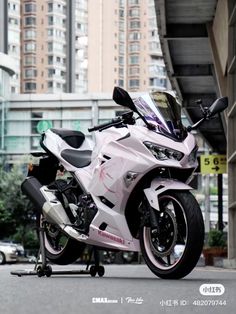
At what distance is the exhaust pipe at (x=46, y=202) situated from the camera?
750 cm

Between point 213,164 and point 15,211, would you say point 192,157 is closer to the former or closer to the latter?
point 213,164

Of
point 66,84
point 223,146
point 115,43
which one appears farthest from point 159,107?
point 66,84

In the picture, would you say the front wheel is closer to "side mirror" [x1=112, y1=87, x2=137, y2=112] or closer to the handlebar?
"side mirror" [x1=112, y1=87, x2=137, y2=112]

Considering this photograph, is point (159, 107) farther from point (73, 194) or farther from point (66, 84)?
point (66, 84)

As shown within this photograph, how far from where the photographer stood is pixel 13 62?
75.1 m

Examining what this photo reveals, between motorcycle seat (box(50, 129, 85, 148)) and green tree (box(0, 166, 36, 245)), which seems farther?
green tree (box(0, 166, 36, 245))

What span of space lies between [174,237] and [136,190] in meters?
0.56

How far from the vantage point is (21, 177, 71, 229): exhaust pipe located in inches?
295

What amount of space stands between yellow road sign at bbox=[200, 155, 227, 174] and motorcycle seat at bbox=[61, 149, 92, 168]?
29.9m

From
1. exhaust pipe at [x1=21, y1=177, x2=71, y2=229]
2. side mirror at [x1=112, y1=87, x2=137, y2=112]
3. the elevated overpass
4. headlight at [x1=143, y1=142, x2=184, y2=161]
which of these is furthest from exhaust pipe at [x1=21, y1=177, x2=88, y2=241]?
the elevated overpass

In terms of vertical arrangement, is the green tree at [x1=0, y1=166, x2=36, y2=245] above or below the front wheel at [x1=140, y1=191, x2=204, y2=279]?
below

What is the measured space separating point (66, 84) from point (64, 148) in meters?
66.7

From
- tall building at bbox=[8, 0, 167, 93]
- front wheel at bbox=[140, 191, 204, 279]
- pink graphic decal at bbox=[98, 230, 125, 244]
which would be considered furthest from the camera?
tall building at bbox=[8, 0, 167, 93]

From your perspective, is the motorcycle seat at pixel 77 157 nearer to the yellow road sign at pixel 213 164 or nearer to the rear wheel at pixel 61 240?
the rear wheel at pixel 61 240
